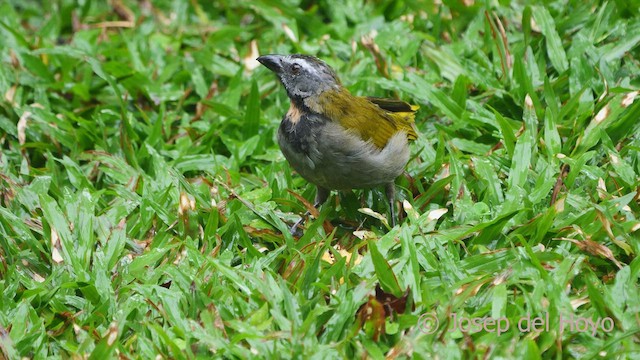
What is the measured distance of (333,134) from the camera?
455 centimetres

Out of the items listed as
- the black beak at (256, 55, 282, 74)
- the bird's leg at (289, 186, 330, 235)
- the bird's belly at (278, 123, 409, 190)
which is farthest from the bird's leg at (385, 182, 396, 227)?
the black beak at (256, 55, 282, 74)

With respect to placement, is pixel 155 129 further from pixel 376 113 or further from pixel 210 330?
pixel 210 330

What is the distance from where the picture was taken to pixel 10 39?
6559 millimetres

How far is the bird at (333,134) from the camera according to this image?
4.56 metres

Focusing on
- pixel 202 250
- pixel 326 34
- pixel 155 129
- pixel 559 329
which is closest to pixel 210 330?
pixel 202 250

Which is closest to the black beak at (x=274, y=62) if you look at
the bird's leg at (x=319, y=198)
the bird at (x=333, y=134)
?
the bird at (x=333, y=134)

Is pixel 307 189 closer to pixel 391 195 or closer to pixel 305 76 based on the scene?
pixel 391 195

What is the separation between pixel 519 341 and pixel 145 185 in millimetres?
2547

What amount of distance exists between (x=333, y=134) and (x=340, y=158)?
5.4 inches

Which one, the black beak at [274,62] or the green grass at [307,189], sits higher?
the black beak at [274,62]

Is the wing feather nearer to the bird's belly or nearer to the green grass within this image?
the bird's belly

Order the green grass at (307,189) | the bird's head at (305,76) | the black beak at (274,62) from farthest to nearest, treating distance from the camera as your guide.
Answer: the black beak at (274,62)
the bird's head at (305,76)
the green grass at (307,189)

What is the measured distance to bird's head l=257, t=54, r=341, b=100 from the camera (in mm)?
4773

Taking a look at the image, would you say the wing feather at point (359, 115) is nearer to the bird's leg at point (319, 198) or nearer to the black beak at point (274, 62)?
the black beak at point (274, 62)
